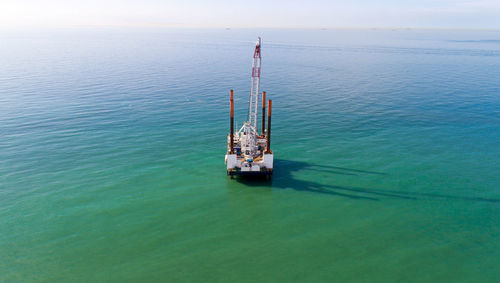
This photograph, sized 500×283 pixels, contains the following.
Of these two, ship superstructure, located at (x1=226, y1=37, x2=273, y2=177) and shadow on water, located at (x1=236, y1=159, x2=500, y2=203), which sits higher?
ship superstructure, located at (x1=226, y1=37, x2=273, y2=177)

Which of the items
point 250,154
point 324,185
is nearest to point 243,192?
point 250,154

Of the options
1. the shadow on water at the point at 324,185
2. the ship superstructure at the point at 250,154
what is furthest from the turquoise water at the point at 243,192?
the ship superstructure at the point at 250,154

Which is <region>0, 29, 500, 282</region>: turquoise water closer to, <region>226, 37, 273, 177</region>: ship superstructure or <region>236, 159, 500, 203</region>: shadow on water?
<region>236, 159, 500, 203</region>: shadow on water

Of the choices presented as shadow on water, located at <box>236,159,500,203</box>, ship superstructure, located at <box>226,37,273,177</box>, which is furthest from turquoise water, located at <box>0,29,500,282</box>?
ship superstructure, located at <box>226,37,273,177</box>

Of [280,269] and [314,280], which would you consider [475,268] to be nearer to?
[314,280]

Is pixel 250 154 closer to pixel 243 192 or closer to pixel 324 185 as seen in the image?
pixel 243 192

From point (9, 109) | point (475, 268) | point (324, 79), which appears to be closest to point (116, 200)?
point (475, 268)

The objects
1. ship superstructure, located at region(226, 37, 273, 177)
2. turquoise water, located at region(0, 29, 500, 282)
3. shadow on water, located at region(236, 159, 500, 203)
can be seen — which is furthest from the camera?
ship superstructure, located at region(226, 37, 273, 177)
